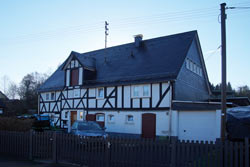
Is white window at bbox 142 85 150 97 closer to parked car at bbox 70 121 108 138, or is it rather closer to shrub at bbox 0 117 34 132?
parked car at bbox 70 121 108 138

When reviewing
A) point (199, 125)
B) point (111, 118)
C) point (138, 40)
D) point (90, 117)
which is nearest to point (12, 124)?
point (111, 118)

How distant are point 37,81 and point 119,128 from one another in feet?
157

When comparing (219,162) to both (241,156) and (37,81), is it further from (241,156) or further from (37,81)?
(37,81)

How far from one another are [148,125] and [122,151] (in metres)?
11.1

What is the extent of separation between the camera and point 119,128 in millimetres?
21219

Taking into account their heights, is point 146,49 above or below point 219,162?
above

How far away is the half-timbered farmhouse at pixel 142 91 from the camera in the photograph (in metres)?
18.0

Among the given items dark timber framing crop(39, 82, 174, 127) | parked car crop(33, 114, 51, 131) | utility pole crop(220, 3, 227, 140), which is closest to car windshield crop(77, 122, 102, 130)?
dark timber framing crop(39, 82, 174, 127)

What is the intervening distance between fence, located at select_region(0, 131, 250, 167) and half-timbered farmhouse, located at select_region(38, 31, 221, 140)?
32.2 feet

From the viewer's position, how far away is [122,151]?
848 centimetres

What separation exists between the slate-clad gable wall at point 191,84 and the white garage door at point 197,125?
5.85ft

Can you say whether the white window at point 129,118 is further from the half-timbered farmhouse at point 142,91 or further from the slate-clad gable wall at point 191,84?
the slate-clad gable wall at point 191,84

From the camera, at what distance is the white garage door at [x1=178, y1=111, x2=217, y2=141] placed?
16.8 m

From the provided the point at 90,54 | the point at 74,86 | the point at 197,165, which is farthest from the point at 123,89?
the point at 197,165
